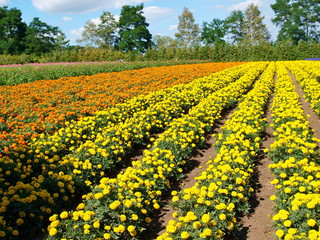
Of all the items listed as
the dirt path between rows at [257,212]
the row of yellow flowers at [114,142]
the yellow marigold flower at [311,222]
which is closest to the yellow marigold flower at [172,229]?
the dirt path between rows at [257,212]

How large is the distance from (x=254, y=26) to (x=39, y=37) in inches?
1936

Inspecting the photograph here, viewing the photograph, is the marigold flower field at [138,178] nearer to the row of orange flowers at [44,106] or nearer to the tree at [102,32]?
the row of orange flowers at [44,106]

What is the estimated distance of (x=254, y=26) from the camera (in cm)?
6681

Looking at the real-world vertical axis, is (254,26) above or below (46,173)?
above

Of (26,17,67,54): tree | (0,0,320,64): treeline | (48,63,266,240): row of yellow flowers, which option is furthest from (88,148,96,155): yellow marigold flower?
(26,17,67,54): tree

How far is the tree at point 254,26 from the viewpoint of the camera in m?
66.1

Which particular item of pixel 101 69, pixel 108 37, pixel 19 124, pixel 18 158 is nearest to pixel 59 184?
pixel 18 158

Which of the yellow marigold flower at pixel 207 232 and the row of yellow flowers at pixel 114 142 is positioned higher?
the row of yellow flowers at pixel 114 142

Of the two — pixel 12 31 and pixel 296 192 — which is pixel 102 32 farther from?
pixel 296 192

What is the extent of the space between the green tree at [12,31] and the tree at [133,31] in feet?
72.0

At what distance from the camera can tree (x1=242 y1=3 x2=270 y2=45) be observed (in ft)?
217

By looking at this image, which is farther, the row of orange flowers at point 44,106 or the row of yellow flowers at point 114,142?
the row of orange flowers at point 44,106

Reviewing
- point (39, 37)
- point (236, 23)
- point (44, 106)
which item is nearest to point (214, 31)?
point (236, 23)

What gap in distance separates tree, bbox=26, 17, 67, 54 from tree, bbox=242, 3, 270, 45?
44.1m
